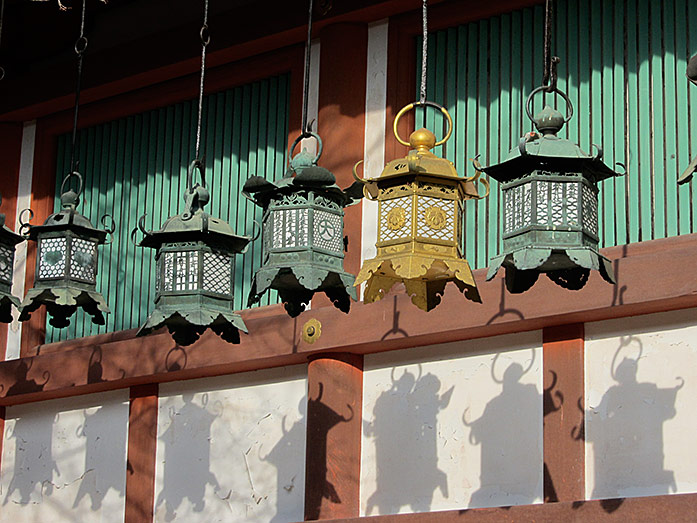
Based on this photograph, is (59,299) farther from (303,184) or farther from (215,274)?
(303,184)

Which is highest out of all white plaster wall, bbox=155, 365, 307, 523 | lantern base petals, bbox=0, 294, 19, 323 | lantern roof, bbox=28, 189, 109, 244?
lantern roof, bbox=28, 189, 109, 244

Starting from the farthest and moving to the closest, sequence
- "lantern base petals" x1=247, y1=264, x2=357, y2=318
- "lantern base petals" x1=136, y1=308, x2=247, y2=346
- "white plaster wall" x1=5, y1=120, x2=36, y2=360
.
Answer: "white plaster wall" x1=5, y1=120, x2=36, y2=360 → "lantern base petals" x1=136, y1=308, x2=247, y2=346 → "lantern base petals" x1=247, y1=264, x2=357, y2=318

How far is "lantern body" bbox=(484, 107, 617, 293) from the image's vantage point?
18.2 feet

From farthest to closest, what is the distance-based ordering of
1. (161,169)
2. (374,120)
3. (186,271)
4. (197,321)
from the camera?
(161,169) → (374,120) → (186,271) → (197,321)

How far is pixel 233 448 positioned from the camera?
8.02 meters

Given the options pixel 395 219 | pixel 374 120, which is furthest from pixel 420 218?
pixel 374 120

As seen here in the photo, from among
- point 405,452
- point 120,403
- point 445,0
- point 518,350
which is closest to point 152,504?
point 120,403

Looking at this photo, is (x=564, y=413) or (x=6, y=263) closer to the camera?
(x=564, y=413)

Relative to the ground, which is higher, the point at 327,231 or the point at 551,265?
the point at 327,231

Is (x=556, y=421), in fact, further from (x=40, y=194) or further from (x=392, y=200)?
(x=40, y=194)

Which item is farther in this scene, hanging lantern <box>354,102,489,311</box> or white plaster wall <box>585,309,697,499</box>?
white plaster wall <box>585,309,697,499</box>

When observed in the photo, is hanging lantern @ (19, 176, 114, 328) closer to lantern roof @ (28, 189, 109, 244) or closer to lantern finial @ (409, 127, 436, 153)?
lantern roof @ (28, 189, 109, 244)

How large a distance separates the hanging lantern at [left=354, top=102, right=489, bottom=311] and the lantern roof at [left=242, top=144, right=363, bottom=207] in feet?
0.92

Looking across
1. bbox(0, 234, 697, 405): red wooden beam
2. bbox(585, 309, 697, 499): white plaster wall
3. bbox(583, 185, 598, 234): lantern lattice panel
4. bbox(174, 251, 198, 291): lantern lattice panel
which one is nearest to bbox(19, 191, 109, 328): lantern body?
bbox(174, 251, 198, 291): lantern lattice panel
